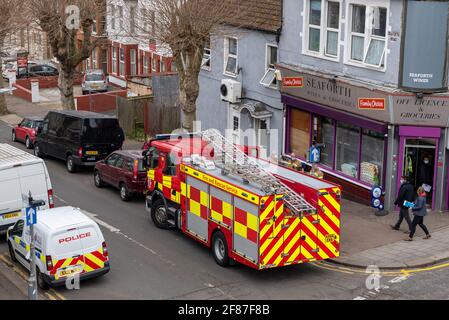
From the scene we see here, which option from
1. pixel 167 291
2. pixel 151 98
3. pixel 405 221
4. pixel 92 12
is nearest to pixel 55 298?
pixel 167 291

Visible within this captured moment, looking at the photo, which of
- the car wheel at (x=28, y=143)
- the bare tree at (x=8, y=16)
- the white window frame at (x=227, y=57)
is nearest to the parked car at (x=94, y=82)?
the car wheel at (x=28, y=143)

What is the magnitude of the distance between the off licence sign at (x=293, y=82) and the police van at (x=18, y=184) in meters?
9.62

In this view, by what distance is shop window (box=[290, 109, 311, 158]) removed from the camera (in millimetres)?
26031

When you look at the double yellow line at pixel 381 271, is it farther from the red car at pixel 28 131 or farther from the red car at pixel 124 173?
the red car at pixel 28 131

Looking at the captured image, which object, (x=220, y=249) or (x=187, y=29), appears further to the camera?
(x=187, y=29)

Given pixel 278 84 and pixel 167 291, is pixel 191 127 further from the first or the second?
pixel 167 291

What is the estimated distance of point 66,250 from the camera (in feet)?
52.5

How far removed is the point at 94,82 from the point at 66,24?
16434 mm

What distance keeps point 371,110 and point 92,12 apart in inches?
576

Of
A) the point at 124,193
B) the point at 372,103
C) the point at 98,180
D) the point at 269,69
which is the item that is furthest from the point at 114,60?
the point at 372,103

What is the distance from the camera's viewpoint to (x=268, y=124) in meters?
27.8

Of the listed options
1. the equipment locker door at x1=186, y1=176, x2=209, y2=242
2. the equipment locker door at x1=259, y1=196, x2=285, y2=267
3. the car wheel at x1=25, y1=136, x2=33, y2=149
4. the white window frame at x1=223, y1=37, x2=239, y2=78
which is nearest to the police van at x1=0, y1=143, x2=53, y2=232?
the equipment locker door at x1=186, y1=176, x2=209, y2=242

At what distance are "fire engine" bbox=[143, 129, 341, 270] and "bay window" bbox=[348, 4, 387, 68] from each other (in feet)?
19.1

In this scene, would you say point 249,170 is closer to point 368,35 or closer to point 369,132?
point 369,132
